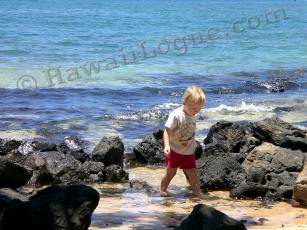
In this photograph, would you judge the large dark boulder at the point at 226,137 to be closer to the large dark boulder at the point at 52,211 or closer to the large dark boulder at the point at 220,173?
the large dark boulder at the point at 220,173

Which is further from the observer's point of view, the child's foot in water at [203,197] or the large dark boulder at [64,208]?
the child's foot in water at [203,197]

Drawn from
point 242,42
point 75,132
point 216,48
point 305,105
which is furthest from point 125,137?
point 242,42

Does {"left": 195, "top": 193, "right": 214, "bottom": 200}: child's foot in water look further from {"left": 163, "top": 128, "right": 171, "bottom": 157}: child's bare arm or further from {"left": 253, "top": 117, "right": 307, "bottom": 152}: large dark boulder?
{"left": 253, "top": 117, "right": 307, "bottom": 152}: large dark boulder

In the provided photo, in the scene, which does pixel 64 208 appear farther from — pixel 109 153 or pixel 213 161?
pixel 109 153

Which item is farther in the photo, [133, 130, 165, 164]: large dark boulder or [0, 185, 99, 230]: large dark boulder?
[133, 130, 165, 164]: large dark boulder

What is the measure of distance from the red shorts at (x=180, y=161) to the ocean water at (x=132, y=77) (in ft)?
12.3

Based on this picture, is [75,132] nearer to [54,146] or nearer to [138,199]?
[54,146]

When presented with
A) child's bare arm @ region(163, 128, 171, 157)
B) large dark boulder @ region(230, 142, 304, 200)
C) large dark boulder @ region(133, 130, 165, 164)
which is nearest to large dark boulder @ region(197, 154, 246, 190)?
large dark boulder @ region(230, 142, 304, 200)

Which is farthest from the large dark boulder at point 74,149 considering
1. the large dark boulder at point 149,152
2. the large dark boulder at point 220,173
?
the large dark boulder at point 220,173

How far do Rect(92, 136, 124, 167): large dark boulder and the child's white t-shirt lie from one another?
5.84ft

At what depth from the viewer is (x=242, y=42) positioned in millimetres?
37594

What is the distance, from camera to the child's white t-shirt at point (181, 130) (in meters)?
7.79

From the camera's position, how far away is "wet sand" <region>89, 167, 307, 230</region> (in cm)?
656

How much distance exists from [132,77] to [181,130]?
45.4ft
